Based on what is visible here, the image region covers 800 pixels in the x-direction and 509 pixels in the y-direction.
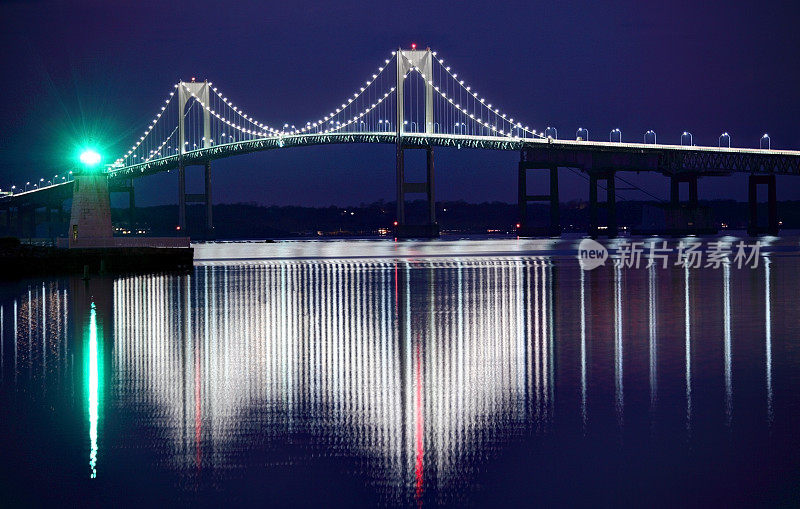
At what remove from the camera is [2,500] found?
190 inches

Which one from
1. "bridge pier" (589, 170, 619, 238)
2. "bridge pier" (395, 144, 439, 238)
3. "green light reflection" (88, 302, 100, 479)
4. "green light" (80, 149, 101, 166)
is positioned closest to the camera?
"green light reflection" (88, 302, 100, 479)

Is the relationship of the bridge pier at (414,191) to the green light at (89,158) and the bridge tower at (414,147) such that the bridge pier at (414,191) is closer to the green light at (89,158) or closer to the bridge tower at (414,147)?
the bridge tower at (414,147)

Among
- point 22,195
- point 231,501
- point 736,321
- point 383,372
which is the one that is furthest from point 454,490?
point 22,195

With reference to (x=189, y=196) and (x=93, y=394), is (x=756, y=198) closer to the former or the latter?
(x=189, y=196)

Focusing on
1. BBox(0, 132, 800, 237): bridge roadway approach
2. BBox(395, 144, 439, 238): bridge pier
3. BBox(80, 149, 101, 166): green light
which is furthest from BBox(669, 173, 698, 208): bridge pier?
BBox(80, 149, 101, 166): green light

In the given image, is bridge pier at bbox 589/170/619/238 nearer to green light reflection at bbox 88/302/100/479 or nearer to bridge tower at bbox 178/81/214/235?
bridge tower at bbox 178/81/214/235

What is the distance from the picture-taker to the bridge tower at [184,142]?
74250 mm

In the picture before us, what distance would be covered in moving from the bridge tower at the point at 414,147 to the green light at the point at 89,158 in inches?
1433

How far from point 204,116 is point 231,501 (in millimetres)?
82410

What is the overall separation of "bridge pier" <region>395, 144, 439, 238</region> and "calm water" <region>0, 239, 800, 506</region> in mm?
53411

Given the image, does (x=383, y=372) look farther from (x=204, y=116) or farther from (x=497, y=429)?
(x=204, y=116)

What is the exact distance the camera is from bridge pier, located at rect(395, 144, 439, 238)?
68150 mm

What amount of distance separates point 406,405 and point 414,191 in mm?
64318

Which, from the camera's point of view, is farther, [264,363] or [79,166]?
[79,166]
